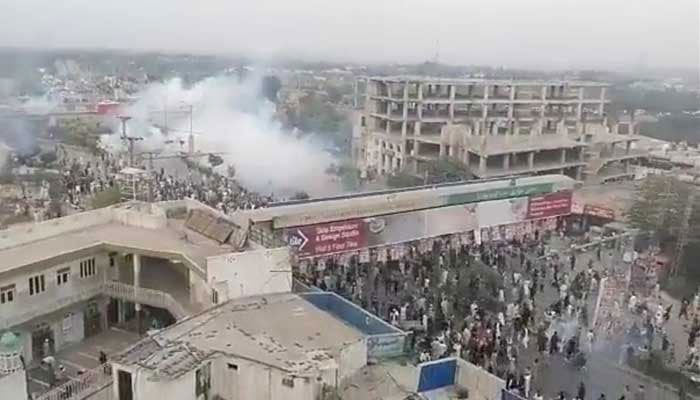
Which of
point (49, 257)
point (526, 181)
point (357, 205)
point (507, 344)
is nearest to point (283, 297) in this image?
point (49, 257)

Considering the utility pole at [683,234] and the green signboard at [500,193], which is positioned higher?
the green signboard at [500,193]

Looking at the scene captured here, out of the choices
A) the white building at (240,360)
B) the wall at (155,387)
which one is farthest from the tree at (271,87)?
the wall at (155,387)

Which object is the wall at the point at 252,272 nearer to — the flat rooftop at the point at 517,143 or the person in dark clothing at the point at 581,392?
the person in dark clothing at the point at 581,392

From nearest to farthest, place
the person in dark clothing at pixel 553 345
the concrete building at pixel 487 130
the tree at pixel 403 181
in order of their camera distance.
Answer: the person in dark clothing at pixel 553 345 → the tree at pixel 403 181 → the concrete building at pixel 487 130

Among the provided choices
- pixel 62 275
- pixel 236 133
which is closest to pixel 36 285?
pixel 62 275

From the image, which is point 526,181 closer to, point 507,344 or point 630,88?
point 507,344

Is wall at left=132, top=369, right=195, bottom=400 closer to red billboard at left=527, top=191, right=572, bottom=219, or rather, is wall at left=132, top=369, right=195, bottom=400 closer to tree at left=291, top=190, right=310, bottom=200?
red billboard at left=527, top=191, right=572, bottom=219

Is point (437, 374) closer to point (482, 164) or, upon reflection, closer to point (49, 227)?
point (49, 227)

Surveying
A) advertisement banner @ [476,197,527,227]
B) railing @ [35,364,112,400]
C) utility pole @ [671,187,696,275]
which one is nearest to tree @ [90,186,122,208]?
advertisement banner @ [476,197,527,227]
